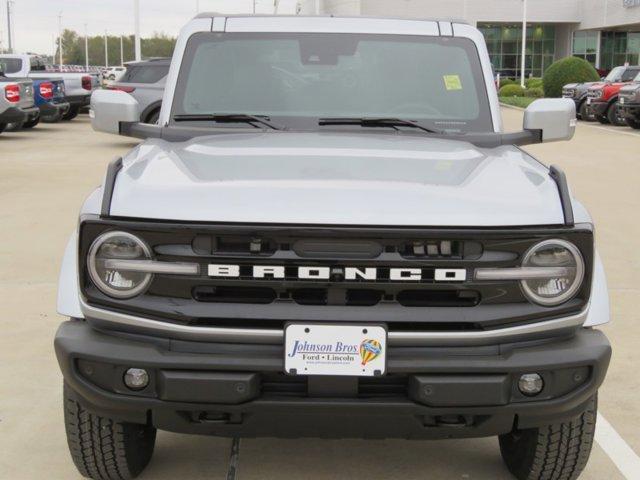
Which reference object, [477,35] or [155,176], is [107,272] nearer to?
[155,176]

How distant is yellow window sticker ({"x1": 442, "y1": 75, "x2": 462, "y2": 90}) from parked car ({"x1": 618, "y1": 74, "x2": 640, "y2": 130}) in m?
18.6

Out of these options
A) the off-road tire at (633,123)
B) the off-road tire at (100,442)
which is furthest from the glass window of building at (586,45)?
the off-road tire at (100,442)

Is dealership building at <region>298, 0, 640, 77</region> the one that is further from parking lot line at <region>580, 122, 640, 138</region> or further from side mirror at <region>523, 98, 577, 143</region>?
side mirror at <region>523, 98, 577, 143</region>

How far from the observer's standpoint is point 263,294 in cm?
293

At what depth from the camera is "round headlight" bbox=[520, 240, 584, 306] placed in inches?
116

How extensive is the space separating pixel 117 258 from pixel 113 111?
1.55m

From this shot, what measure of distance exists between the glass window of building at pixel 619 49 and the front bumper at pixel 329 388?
63.4 metres

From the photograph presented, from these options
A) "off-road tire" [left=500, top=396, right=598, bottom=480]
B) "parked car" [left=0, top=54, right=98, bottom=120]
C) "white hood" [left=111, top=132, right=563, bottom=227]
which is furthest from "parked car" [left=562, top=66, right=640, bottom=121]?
"off-road tire" [left=500, top=396, right=598, bottom=480]

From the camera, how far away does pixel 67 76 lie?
78.3 feet

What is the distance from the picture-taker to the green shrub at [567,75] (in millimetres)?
35250

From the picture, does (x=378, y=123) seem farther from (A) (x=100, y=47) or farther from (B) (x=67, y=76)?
(A) (x=100, y=47)

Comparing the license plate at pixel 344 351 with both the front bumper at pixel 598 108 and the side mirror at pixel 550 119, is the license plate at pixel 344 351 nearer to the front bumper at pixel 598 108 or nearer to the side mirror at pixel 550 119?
the side mirror at pixel 550 119

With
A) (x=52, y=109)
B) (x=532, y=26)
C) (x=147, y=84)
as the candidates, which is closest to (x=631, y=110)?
(x=147, y=84)

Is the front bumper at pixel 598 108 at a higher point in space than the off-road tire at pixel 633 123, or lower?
higher
